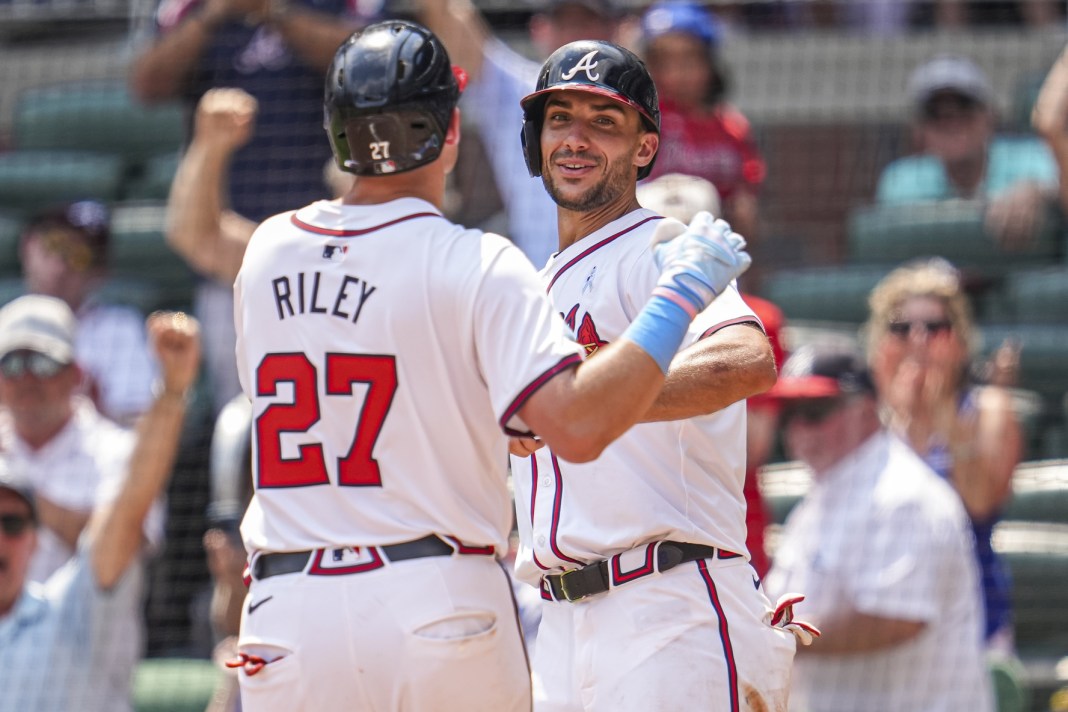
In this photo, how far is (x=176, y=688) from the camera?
15.8 ft

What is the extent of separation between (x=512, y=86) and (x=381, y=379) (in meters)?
2.92

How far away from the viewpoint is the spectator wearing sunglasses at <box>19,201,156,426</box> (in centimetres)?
572

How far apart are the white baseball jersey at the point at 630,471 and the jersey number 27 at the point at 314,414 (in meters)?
0.41

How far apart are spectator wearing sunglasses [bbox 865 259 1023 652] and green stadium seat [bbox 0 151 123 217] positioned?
4.19 meters

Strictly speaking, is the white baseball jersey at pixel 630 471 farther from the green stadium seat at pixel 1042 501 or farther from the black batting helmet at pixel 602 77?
the green stadium seat at pixel 1042 501

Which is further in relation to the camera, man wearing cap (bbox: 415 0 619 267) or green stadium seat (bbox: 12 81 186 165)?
green stadium seat (bbox: 12 81 186 165)

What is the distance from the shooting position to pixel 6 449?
506 cm

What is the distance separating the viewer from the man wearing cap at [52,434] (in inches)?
192

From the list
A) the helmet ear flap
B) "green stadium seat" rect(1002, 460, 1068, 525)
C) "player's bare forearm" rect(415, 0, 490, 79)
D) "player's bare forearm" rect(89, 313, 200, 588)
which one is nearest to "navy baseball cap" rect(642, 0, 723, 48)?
"player's bare forearm" rect(415, 0, 490, 79)

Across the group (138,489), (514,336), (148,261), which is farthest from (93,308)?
(514,336)

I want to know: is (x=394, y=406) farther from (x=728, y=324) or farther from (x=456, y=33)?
(x=456, y=33)

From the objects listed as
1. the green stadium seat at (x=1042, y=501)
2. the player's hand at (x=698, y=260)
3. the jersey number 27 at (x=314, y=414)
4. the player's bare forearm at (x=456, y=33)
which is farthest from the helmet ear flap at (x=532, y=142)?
the green stadium seat at (x=1042, y=501)

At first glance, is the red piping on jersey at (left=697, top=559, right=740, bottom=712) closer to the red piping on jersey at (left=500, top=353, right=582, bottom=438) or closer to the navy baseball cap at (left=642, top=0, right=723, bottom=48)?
the red piping on jersey at (left=500, top=353, right=582, bottom=438)

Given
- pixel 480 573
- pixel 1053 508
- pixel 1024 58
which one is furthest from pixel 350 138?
pixel 1024 58
